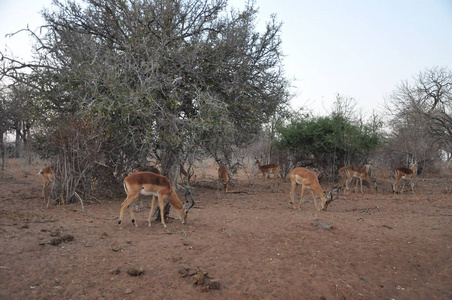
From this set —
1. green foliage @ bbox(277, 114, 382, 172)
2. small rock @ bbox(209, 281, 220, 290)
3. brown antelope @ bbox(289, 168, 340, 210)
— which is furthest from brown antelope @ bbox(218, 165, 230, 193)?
small rock @ bbox(209, 281, 220, 290)

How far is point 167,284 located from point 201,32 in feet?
31.5

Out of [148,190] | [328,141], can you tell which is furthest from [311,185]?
[328,141]

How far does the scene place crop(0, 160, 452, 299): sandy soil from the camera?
16.1 feet

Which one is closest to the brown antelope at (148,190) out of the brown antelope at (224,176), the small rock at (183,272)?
the small rock at (183,272)

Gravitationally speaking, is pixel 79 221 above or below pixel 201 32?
below

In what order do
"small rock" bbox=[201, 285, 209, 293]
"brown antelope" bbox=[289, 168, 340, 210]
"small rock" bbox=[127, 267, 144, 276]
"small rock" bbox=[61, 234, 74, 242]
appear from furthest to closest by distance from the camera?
"brown antelope" bbox=[289, 168, 340, 210]
"small rock" bbox=[61, 234, 74, 242]
"small rock" bbox=[127, 267, 144, 276]
"small rock" bbox=[201, 285, 209, 293]

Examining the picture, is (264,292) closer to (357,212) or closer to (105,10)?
(357,212)

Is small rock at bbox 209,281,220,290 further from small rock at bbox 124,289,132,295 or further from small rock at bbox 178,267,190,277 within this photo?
small rock at bbox 124,289,132,295

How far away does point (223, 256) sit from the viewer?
Answer: 604cm

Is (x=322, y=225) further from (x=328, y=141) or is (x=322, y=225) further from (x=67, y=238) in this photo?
(x=328, y=141)

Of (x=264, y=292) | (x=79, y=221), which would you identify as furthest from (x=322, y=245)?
(x=79, y=221)

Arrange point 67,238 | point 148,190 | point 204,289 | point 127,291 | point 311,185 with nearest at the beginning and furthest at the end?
1. point 127,291
2. point 204,289
3. point 67,238
4. point 148,190
5. point 311,185

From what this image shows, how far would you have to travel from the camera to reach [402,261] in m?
6.31

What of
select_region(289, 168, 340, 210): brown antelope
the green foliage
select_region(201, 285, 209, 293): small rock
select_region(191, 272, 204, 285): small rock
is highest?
the green foliage
